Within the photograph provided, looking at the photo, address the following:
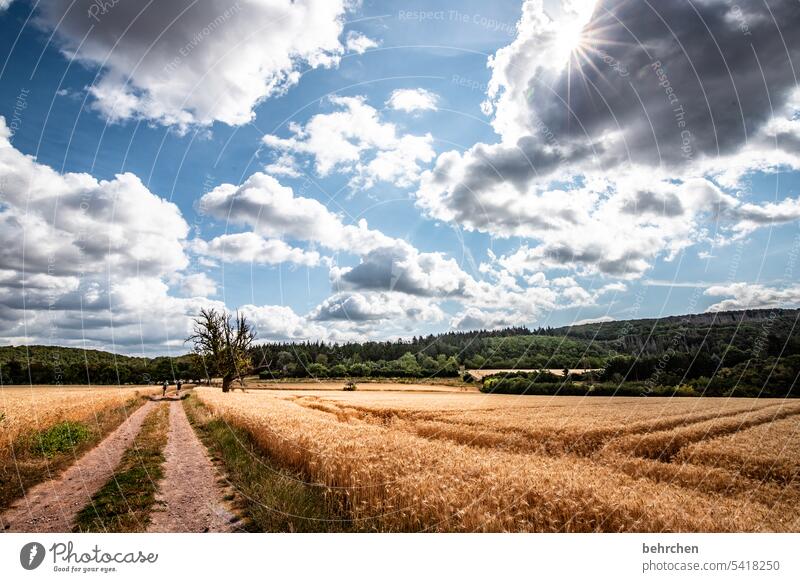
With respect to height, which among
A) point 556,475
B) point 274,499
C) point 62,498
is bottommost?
point 556,475

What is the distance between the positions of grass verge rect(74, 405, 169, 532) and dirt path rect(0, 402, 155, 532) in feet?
0.65

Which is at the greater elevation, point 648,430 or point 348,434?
point 348,434

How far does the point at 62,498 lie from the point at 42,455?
550 centimetres

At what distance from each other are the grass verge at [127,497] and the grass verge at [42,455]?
57.8 inches

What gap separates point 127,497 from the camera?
7.88 m

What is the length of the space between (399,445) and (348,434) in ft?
8.14

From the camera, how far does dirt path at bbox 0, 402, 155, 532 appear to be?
21.2 feet

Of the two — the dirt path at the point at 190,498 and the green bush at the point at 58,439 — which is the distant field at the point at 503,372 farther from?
the green bush at the point at 58,439

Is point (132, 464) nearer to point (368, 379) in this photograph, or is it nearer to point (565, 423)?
point (565, 423)

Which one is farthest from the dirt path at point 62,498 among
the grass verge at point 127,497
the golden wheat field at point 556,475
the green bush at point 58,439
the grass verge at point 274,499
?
the golden wheat field at point 556,475

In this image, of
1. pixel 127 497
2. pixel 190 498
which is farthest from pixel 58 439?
pixel 190 498

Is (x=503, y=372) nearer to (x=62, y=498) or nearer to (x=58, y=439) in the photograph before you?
(x=58, y=439)
